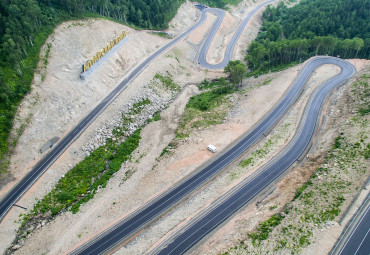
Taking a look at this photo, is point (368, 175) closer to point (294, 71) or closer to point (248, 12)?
point (294, 71)

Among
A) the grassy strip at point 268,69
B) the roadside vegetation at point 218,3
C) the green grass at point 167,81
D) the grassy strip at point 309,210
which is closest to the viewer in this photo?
the grassy strip at point 309,210

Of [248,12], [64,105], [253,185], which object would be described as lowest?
[253,185]

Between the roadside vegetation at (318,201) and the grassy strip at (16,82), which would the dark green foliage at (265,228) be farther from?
the grassy strip at (16,82)

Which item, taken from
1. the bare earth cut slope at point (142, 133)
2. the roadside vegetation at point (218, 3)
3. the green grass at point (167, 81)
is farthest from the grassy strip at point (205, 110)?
the roadside vegetation at point (218, 3)

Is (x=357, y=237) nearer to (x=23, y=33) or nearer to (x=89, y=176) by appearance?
(x=89, y=176)

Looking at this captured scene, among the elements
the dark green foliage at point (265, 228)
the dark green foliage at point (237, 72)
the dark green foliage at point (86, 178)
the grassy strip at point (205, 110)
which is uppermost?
the dark green foliage at point (237, 72)

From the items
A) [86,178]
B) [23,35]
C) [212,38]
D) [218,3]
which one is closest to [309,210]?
[86,178]

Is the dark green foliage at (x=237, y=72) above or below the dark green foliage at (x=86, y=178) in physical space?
above

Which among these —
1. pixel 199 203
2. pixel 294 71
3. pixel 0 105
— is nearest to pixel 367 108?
pixel 294 71
